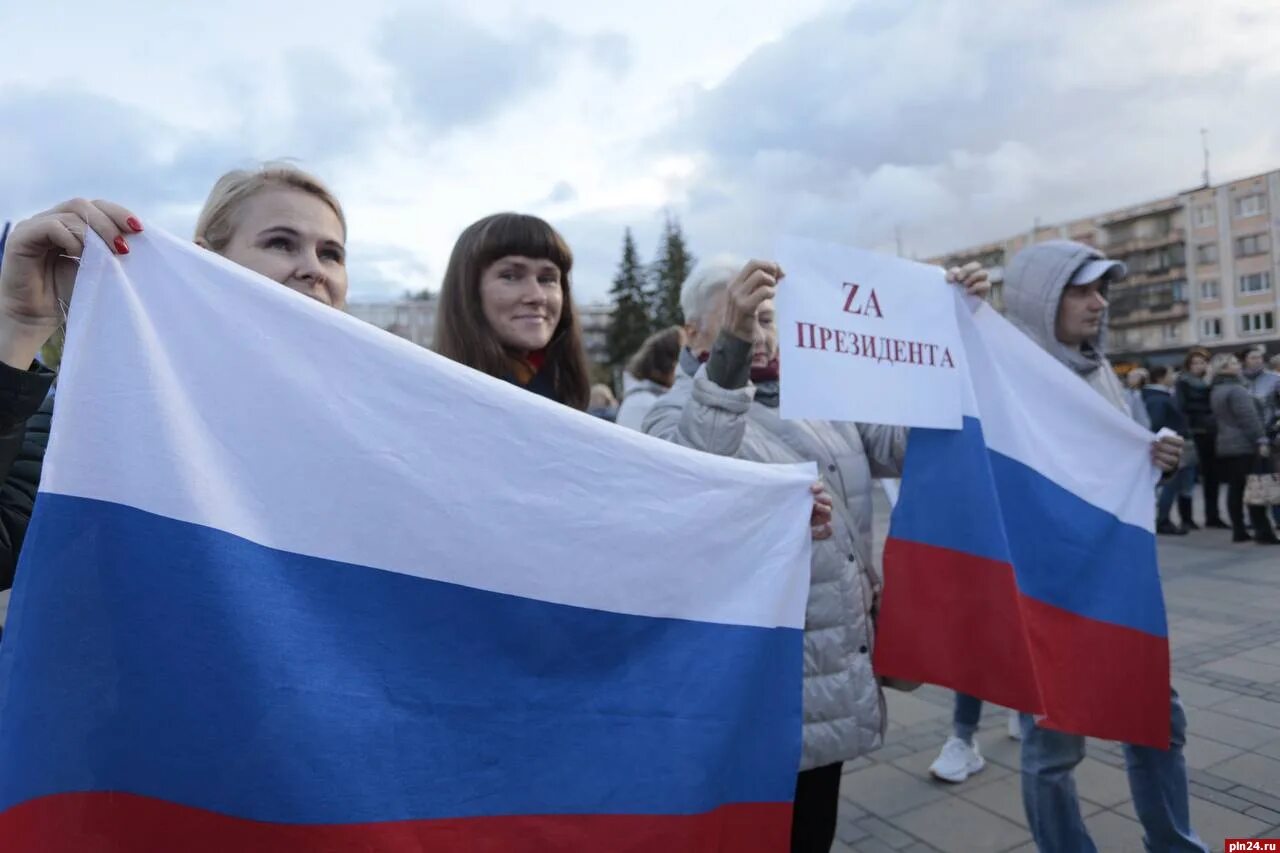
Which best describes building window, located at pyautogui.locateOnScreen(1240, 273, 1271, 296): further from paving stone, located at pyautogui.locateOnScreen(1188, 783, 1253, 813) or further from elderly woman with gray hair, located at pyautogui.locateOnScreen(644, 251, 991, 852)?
elderly woman with gray hair, located at pyautogui.locateOnScreen(644, 251, 991, 852)

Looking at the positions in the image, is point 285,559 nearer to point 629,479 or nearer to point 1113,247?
point 629,479

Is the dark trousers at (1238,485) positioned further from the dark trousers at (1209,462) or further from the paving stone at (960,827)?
the paving stone at (960,827)

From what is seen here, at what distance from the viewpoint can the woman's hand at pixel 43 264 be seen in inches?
48.5

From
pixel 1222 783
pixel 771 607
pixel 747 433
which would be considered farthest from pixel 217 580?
pixel 1222 783

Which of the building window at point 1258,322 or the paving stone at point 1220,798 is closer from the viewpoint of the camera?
the paving stone at point 1220,798

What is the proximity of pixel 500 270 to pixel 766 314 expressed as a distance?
0.76 metres

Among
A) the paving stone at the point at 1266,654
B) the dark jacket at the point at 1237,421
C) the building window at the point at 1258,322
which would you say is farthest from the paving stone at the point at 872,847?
the building window at the point at 1258,322

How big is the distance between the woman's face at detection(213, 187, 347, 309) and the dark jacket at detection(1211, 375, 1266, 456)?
34.7 ft

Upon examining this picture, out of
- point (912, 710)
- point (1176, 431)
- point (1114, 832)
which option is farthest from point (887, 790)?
point (1176, 431)

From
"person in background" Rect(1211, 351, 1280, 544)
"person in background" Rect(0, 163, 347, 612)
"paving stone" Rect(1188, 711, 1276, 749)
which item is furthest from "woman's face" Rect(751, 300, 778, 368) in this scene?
"person in background" Rect(1211, 351, 1280, 544)

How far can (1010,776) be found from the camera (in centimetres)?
383

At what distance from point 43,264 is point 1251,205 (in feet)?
222

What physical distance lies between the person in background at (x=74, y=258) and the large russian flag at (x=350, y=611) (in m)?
0.09

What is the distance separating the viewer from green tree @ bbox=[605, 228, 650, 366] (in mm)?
55562
